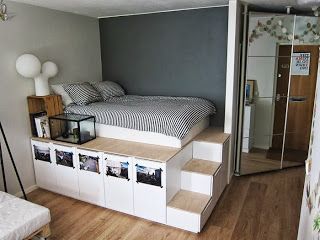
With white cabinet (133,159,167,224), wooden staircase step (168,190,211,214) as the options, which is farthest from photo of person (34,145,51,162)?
wooden staircase step (168,190,211,214)

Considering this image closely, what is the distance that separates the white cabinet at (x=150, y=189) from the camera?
7.87 feet

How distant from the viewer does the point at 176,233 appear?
2.39 metres

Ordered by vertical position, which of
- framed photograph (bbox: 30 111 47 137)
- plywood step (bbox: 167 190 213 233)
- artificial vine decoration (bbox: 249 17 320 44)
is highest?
artificial vine decoration (bbox: 249 17 320 44)

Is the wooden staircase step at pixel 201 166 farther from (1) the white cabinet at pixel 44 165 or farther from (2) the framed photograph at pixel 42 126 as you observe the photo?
(2) the framed photograph at pixel 42 126

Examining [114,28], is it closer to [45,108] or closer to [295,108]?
[45,108]

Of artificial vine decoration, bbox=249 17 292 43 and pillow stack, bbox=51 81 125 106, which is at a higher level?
artificial vine decoration, bbox=249 17 292 43

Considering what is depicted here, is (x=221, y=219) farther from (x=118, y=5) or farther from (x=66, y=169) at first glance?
(x=118, y=5)

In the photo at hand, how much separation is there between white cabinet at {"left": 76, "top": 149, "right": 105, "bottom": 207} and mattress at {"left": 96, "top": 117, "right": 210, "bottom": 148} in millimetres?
417

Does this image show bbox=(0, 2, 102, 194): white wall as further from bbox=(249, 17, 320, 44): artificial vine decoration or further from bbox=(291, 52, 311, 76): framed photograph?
bbox=(291, 52, 311, 76): framed photograph

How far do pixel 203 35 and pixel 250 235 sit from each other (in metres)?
2.56

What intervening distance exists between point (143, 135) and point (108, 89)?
1.31 metres

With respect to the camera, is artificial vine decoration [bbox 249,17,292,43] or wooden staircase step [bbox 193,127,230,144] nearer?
wooden staircase step [bbox 193,127,230,144]

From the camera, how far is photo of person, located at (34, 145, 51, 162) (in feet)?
9.93

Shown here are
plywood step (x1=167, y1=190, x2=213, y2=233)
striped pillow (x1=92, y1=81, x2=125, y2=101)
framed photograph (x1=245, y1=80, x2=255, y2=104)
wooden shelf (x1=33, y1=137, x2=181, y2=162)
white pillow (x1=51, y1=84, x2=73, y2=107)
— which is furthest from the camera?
striped pillow (x1=92, y1=81, x2=125, y2=101)
